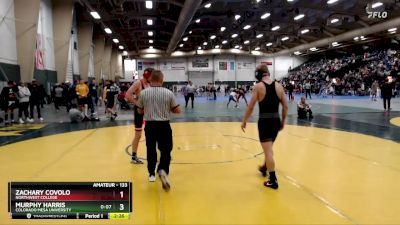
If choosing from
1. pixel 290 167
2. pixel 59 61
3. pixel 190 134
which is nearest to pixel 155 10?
pixel 59 61

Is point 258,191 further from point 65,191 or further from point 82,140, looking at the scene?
point 82,140

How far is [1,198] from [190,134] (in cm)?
628

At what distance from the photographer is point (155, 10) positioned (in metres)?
28.7

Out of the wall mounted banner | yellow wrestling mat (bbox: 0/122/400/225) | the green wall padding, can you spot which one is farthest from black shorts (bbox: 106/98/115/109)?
the wall mounted banner

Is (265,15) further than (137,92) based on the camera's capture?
Yes

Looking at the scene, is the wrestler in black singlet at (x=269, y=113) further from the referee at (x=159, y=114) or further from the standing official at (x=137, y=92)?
the standing official at (x=137, y=92)

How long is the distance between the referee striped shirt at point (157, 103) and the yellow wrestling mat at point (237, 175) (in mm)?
1043

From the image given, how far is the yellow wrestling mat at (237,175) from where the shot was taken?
3898 mm

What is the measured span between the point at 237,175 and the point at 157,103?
1835 millimetres

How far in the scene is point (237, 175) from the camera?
562cm

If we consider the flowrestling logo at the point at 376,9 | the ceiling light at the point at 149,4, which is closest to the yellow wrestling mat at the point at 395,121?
the flowrestling logo at the point at 376,9
